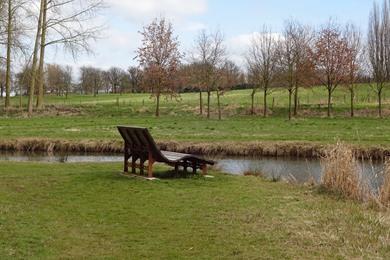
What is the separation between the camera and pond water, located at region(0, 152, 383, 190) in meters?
17.6

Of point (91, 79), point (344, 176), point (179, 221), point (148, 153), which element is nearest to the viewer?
point (179, 221)

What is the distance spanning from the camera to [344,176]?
1225cm

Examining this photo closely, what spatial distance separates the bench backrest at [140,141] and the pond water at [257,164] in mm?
4043

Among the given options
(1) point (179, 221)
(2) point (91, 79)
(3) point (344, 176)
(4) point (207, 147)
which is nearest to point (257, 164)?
(4) point (207, 147)

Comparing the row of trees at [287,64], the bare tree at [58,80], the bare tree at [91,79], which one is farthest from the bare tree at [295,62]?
the bare tree at [91,79]

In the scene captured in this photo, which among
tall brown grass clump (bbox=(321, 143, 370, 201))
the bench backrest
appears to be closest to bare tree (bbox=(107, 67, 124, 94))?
the bench backrest

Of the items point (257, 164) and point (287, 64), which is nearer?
point (257, 164)

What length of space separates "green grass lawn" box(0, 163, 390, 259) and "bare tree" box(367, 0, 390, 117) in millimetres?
36907

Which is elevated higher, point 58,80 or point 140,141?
point 58,80

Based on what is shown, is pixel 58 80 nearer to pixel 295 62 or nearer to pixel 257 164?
pixel 295 62

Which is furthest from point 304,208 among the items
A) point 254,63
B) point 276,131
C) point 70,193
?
point 254,63

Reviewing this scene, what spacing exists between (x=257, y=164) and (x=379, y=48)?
35550 millimetres

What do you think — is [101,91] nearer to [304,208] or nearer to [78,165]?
[78,165]

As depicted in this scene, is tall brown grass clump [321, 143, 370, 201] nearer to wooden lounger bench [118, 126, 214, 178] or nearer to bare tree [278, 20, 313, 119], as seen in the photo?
wooden lounger bench [118, 126, 214, 178]
